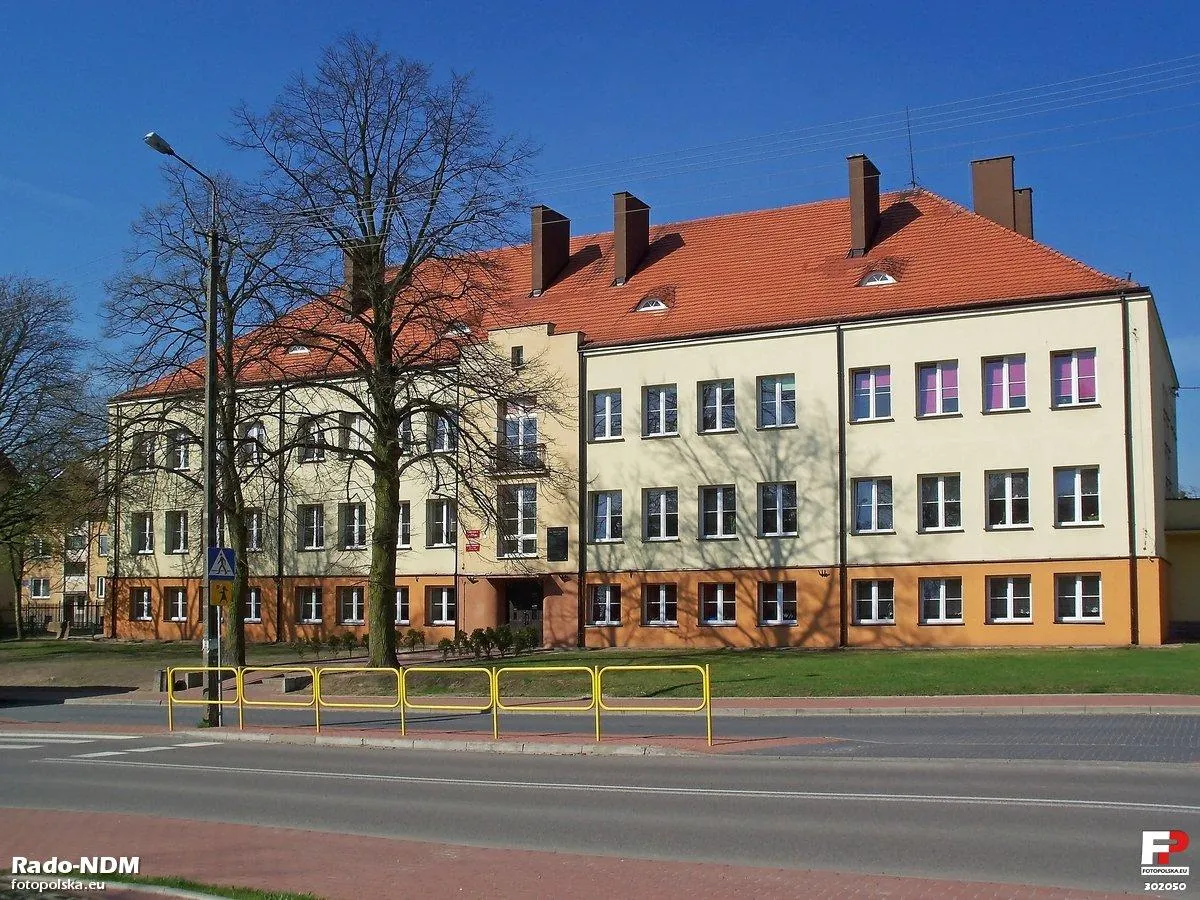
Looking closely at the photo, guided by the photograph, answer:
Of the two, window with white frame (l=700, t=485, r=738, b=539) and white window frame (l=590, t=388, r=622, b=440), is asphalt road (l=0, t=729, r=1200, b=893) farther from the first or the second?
white window frame (l=590, t=388, r=622, b=440)

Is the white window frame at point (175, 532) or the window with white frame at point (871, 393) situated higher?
the window with white frame at point (871, 393)

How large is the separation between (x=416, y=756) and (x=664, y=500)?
24512 mm

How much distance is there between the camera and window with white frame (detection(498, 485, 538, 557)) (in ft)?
144

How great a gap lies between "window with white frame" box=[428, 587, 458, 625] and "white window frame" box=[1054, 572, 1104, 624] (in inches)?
811

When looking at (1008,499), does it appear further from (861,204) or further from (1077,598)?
(861,204)

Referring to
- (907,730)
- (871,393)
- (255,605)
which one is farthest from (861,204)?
(255,605)

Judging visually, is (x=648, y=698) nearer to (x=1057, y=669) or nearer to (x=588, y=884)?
(x=1057, y=669)

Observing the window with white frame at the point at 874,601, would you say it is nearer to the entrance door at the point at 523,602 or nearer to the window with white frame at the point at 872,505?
the window with white frame at the point at 872,505

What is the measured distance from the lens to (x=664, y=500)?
4231cm

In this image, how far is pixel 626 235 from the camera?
47.1 meters

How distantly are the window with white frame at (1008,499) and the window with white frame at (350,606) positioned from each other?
23598mm

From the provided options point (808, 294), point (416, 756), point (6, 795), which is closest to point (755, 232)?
point (808, 294)

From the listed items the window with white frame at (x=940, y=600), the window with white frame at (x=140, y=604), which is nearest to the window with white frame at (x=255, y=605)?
the window with white frame at (x=140, y=604)

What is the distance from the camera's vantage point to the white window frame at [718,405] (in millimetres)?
41375
